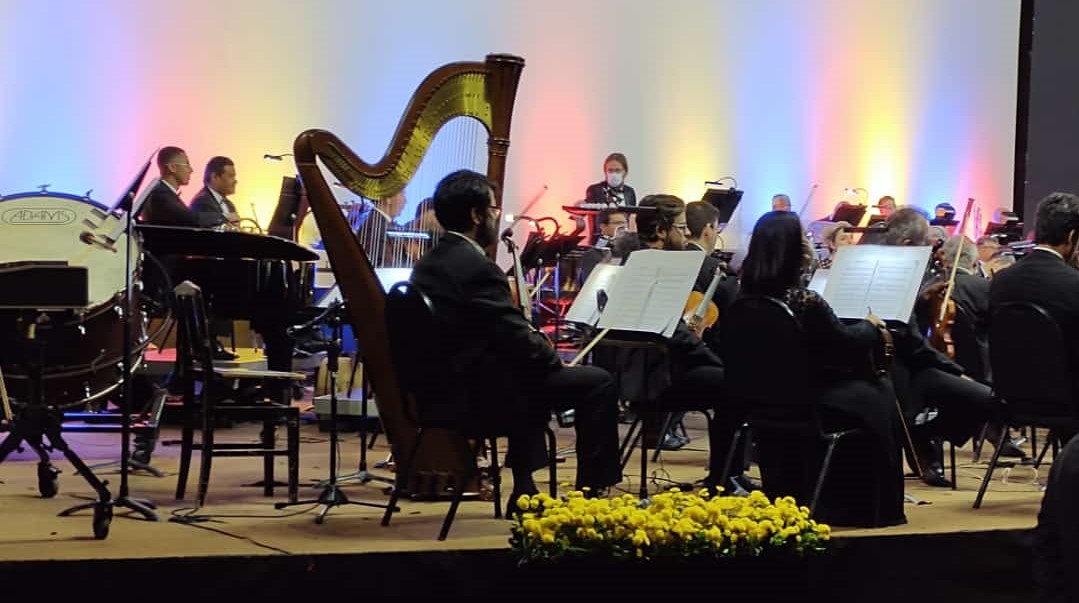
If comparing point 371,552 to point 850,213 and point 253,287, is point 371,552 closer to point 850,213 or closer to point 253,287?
point 253,287

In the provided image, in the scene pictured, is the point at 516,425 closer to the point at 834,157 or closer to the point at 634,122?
the point at 634,122

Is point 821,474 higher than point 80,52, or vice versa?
point 80,52

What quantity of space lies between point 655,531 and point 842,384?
1323 millimetres

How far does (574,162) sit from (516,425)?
6.50 metres

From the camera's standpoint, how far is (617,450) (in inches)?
177

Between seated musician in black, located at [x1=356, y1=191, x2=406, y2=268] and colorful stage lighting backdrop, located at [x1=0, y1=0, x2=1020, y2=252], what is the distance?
4.87 metres

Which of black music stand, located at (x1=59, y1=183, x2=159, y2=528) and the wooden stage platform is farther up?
black music stand, located at (x1=59, y1=183, x2=159, y2=528)

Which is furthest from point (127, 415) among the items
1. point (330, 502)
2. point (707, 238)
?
point (707, 238)

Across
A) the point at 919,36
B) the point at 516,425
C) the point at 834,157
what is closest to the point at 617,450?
the point at 516,425

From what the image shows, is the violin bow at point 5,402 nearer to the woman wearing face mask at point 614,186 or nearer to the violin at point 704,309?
the violin at point 704,309

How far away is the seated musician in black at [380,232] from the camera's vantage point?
484cm

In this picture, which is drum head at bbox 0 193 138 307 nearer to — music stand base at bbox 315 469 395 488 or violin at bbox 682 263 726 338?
music stand base at bbox 315 469 395 488

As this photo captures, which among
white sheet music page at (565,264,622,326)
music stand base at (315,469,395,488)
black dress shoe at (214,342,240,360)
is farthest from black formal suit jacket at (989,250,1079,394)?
black dress shoe at (214,342,240,360)

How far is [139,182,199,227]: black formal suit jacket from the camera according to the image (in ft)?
21.9
